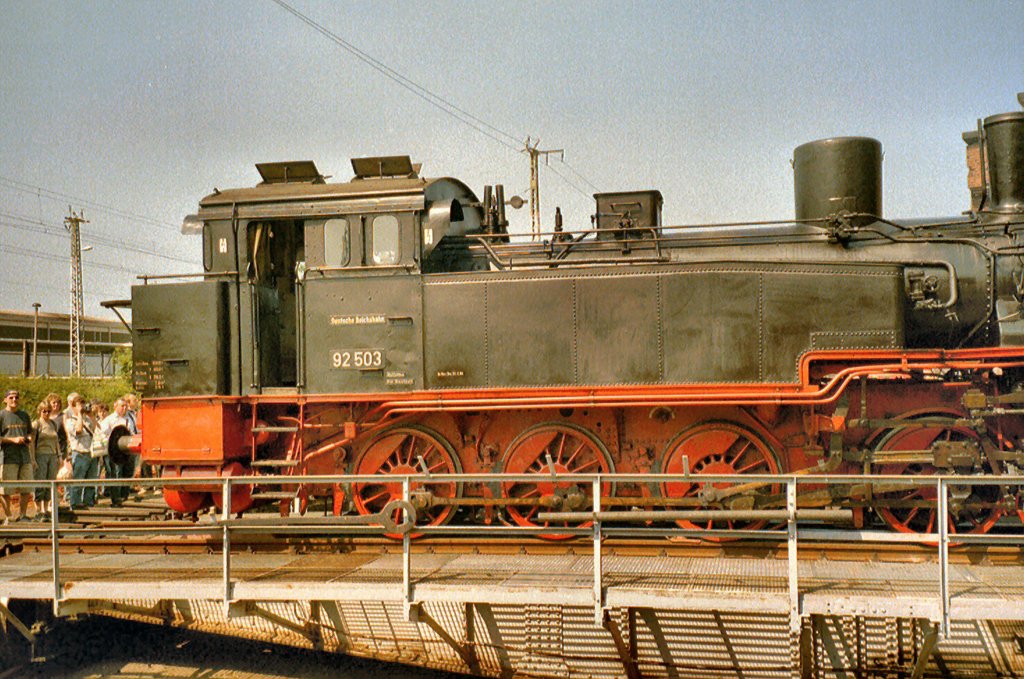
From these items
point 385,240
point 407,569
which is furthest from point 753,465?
point 385,240

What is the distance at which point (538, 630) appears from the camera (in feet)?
25.6

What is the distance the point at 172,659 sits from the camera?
8.89m

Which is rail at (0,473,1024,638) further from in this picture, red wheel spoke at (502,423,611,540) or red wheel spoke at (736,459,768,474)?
red wheel spoke at (736,459,768,474)

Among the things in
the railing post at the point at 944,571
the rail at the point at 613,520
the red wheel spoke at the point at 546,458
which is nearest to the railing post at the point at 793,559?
the rail at the point at 613,520

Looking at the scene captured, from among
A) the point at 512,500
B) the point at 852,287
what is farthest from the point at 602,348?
the point at 852,287

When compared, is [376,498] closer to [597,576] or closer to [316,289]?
[316,289]

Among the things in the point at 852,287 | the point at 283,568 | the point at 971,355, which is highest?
the point at 852,287

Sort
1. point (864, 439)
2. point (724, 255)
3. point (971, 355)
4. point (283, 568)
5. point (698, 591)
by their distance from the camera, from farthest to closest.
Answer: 1. point (724, 255)
2. point (864, 439)
3. point (971, 355)
4. point (283, 568)
5. point (698, 591)

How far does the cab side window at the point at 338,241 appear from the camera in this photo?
8977 mm

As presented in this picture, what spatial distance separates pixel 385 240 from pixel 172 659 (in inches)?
189

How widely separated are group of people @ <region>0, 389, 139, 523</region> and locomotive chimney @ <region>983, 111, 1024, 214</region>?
1010cm

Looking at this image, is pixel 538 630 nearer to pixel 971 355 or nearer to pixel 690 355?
pixel 690 355

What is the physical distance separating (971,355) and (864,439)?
1.23 m

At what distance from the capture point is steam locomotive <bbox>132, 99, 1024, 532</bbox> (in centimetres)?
808
